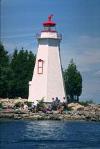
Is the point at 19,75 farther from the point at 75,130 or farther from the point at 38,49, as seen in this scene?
the point at 75,130

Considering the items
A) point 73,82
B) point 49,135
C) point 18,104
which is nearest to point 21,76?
point 73,82

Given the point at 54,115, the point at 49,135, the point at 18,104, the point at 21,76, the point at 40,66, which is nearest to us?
the point at 49,135

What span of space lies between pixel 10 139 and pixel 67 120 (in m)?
22.4

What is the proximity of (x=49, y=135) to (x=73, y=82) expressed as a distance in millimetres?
37786

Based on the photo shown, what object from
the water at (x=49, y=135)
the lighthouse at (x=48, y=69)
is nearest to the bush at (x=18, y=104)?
the lighthouse at (x=48, y=69)

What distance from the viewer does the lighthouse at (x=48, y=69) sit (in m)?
81.4

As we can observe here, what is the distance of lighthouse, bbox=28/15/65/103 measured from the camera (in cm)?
8138

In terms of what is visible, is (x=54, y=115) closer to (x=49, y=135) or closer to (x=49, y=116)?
(x=49, y=116)

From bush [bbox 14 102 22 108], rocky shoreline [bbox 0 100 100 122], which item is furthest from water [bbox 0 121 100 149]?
bush [bbox 14 102 22 108]

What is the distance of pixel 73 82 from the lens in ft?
309

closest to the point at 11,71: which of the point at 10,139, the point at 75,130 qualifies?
the point at 75,130

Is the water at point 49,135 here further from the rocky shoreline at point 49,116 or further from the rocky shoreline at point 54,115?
the rocky shoreline at point 54,115

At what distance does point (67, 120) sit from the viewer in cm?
7462

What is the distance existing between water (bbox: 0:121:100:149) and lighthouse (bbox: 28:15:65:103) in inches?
329
